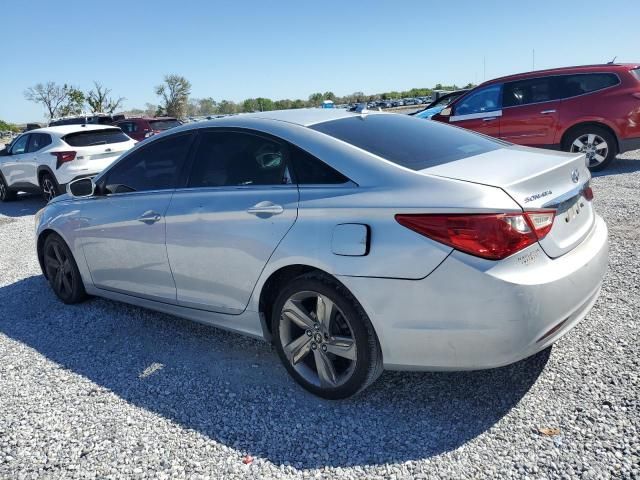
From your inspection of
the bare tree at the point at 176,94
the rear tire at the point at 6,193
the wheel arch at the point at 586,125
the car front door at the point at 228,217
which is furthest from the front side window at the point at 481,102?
the bare tree at the point at 176,94

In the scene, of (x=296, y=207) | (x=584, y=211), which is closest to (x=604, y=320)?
(x=584, y=211)

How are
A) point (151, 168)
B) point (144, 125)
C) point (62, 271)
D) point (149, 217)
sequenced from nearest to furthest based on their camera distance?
1. point (149, 217)
2. point (151, 168)
3. point (62, 271)
4. point (144, 125)

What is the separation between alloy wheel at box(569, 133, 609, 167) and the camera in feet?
28.1

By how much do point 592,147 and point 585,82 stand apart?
3.49ft

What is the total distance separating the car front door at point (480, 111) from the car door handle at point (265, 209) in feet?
24.3

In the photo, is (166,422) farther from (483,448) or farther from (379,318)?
(483,448)

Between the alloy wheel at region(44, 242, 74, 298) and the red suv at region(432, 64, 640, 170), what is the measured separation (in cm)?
743

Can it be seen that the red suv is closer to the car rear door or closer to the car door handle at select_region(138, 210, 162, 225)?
→ the car rear door

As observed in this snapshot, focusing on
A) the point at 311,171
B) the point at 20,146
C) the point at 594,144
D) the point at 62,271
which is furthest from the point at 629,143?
the point at 20,146

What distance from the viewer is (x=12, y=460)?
8.70 feet

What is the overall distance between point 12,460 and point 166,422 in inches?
29.5

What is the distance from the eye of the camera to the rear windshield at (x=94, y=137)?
10.1 m

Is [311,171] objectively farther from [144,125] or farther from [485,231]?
[144,125]

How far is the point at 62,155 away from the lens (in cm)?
991
